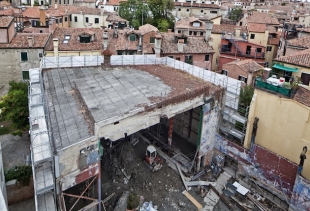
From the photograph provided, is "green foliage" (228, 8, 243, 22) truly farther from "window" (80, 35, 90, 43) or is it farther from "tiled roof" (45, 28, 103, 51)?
"window" (80, 35, 90, 43)

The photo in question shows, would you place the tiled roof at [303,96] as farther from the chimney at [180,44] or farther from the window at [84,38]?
the window at [84,38]

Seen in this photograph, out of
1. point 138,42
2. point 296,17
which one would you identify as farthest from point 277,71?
point 296,17

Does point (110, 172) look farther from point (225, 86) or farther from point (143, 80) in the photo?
point (225, 86)

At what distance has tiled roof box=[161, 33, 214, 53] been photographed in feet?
114

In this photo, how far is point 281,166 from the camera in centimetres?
1964

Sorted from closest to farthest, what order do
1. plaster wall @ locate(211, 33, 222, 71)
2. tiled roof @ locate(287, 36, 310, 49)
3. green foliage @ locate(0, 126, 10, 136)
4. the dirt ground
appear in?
the dirt ground
green foliage @ locate(0, 126, 10, 136)
tiled roof @ locate(287, 36, 310, 49)
plaster wall @ locate(211, 33, 222, 71)

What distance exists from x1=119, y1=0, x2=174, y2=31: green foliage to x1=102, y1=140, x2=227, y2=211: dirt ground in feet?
126

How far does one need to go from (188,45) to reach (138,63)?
1102 centimetres

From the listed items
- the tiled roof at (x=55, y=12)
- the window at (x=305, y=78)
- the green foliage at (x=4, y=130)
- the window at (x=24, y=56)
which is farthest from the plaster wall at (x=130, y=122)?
the tiled roof at (x=55, y=12)

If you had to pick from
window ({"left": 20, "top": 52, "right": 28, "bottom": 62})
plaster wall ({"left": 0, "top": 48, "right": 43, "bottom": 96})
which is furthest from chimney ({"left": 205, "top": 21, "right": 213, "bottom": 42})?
window ({"left": 20, "top": 52, "right": 28, "bottom": 62})

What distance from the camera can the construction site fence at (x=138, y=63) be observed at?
23558 millimetres

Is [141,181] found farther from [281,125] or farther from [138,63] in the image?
[138,63]

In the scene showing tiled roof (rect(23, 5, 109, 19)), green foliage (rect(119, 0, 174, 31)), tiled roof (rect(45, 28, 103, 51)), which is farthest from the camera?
green foliage (rect(119, 0, 174, 31))

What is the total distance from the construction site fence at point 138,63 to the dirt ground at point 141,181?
8.30 m
